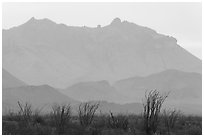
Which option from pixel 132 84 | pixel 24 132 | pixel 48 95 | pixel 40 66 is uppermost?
pixel 40 66

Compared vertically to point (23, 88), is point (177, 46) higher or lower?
higher

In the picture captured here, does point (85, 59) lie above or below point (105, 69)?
above

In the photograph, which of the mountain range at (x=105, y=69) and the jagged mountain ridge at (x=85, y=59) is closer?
the mountain range at (x=105, y=69)

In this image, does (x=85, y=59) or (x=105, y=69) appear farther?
(x=85, y=59)

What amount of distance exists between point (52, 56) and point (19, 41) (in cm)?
2087

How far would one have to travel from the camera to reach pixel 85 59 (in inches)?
7239

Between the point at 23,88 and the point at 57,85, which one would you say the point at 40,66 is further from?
the point at 23,88

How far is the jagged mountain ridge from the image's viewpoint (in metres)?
160

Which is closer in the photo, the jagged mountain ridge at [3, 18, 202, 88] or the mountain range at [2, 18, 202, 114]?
the mountain range at [2, 18, 202, 114]

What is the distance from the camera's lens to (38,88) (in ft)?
295

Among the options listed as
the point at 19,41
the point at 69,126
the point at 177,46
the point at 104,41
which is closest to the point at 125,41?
the point at 104,41

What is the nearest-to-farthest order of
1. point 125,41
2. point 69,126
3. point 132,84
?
point 69,126, point 132,84, point 125,41

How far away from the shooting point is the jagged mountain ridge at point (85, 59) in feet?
524

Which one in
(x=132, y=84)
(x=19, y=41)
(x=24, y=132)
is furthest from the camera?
(x=19, y=41)
